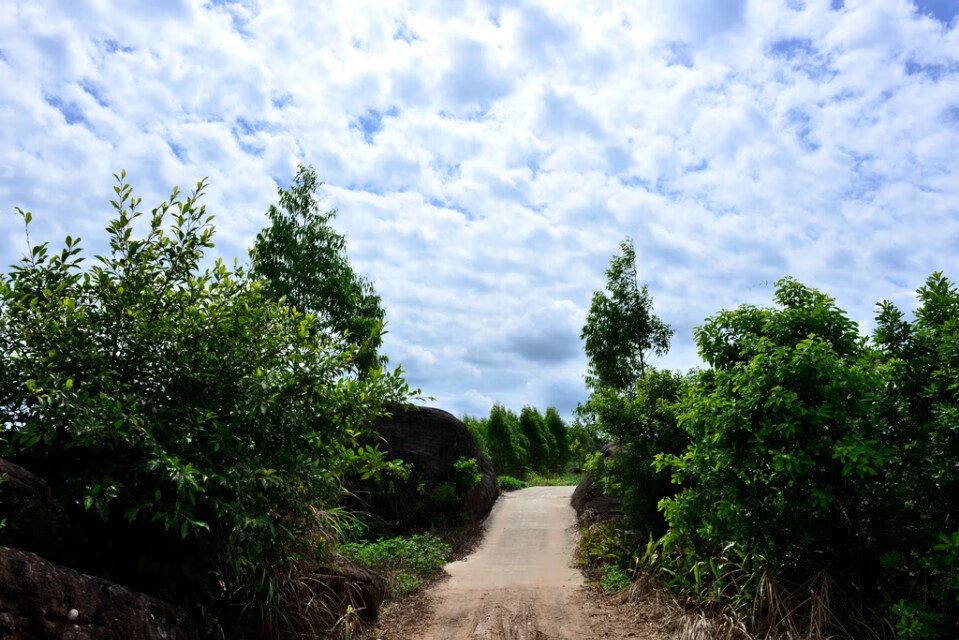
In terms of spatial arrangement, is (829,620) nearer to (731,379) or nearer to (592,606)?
(731,379)

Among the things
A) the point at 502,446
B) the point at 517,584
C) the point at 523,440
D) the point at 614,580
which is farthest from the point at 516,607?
the point at 523,440

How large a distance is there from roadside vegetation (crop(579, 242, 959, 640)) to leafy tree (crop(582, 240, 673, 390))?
9615 mm

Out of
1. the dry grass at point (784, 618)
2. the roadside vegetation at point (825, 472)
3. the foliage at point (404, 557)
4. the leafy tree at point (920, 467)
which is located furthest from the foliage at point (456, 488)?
the leafy tree at point (920, 467)

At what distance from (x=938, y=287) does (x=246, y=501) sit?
6080 millimetres

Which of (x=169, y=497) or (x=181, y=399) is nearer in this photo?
(x=169, y=497)

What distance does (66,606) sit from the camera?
373 centimetres

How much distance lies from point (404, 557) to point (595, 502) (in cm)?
540

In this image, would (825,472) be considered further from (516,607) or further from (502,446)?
(502,446)

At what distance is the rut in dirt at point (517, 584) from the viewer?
7.00 meters

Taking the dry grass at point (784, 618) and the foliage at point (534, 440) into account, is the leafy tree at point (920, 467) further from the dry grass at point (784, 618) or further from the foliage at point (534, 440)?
the foliage at point (534, 440)

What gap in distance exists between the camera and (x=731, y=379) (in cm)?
614

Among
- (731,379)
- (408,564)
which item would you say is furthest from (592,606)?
(731,379)

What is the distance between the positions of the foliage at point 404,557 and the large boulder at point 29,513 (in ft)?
13.6

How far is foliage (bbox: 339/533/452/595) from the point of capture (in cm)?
847
